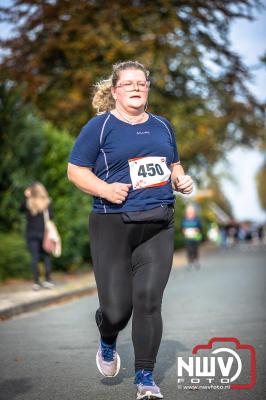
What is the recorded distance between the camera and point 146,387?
4.84m

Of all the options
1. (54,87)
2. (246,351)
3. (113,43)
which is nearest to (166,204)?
(246,351)

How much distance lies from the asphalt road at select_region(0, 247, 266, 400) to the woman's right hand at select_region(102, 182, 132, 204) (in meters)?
1.21

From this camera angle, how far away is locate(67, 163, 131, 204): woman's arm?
15.9 ft

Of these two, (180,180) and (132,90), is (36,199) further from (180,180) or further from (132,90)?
Result: (132,90)

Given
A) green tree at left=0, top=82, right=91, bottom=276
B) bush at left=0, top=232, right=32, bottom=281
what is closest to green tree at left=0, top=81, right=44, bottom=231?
green tree at left=0, top=82, right=91, bottom=276

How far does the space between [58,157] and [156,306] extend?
13.5m

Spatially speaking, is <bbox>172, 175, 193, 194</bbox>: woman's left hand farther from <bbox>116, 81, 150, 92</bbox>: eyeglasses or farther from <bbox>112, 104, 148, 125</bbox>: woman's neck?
<bbox>116, 81, 150, 92</bbox>: eyeglasses

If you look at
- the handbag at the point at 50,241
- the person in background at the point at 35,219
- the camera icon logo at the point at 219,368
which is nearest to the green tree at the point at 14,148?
the person in background at the point at 35,219

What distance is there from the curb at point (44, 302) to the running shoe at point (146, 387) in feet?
17.9

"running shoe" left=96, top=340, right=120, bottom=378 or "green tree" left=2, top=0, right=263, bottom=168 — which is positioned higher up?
"running shoe" left=96, top=340, right=120, bottom=378

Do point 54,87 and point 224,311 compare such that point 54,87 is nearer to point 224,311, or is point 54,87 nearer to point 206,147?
point 206,147

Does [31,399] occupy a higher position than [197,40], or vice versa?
[31,399]

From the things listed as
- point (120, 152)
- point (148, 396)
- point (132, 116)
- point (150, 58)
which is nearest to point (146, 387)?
point (148, 396)

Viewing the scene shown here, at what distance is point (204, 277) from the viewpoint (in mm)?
17906
